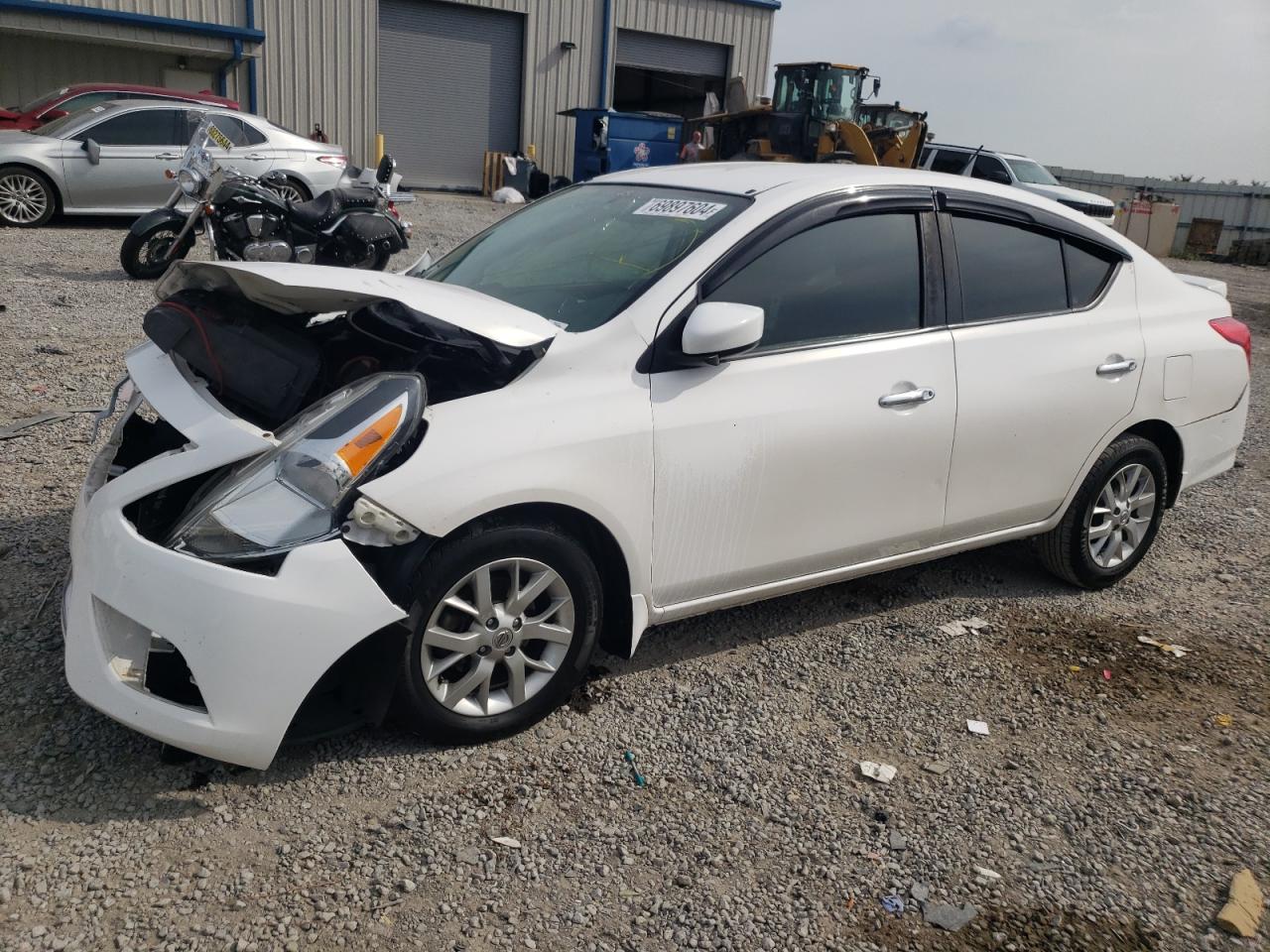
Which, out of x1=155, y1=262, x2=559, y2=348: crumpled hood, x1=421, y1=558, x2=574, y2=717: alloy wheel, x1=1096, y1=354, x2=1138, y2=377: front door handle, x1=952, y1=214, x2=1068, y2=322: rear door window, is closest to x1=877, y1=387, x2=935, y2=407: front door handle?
x1=952, y1=214, x2=1068, y2=322: rear door window

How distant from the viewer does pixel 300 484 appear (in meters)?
2.72

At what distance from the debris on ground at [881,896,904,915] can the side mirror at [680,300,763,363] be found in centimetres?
159

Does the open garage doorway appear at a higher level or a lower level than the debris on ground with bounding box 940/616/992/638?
higher

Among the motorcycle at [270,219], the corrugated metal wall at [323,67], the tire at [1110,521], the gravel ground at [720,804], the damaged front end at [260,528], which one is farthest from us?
the corrugated metal wall at [323,67]

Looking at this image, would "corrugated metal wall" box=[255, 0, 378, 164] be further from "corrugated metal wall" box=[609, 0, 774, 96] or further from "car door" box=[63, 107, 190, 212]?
"car door" box=[63, 107, 190, 212]

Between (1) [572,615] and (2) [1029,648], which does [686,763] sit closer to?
(1) [572,615]

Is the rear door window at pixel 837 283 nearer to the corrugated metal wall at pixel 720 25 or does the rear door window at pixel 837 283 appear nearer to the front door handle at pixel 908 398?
the front door handle at pixel 908 398

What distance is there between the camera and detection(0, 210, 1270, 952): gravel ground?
2.50m

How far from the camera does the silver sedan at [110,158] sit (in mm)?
12281

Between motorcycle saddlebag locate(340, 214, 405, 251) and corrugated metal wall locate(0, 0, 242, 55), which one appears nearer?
motorcycle saddlebag locate(340, 214, 405, 251)

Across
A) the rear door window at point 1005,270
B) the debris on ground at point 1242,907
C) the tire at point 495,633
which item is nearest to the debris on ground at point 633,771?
the tire at point 495,633

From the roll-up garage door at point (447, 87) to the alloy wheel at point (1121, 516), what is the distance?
866 inches

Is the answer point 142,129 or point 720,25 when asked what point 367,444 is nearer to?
point 142,129

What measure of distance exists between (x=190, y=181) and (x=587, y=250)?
6588 millimetres
